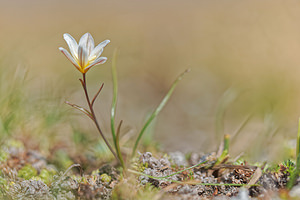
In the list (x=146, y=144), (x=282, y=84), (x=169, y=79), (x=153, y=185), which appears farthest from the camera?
(x=169, y=79)

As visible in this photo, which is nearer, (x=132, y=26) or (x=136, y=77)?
(x=136, y=77)

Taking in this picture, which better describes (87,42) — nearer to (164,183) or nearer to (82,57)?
(82,57)

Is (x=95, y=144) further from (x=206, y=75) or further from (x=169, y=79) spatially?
(x=206, y=75)

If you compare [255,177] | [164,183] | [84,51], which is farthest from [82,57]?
[255,177]

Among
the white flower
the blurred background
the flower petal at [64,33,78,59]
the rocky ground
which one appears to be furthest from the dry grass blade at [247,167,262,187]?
the blurred background

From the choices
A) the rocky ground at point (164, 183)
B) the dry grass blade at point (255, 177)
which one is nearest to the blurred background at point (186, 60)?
the rocky ground at point (164, 183)

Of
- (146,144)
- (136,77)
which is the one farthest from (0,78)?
(136,77)
